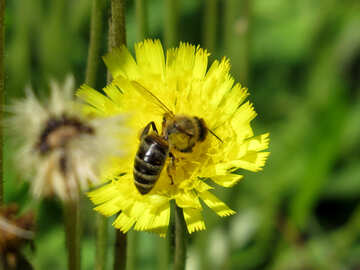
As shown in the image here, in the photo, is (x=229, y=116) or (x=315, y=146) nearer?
(x=229, y=116)

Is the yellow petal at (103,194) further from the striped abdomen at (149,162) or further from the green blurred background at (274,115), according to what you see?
the green blurred background at (274,115)

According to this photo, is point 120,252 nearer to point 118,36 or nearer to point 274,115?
point 118,36

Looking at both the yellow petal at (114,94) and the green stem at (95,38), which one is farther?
the yellow petal at (114,94)

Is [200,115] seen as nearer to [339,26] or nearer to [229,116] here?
[229,116]

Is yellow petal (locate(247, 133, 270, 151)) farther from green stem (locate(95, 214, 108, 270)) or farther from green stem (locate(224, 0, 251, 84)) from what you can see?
green stem (locate(224, 0, 251, 84))

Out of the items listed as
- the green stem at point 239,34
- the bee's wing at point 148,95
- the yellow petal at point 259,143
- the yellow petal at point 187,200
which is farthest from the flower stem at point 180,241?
the green stem at point 239,34

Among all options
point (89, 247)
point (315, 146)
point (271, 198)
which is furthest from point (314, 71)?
point (89, 247)

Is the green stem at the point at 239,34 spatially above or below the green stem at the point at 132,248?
above
